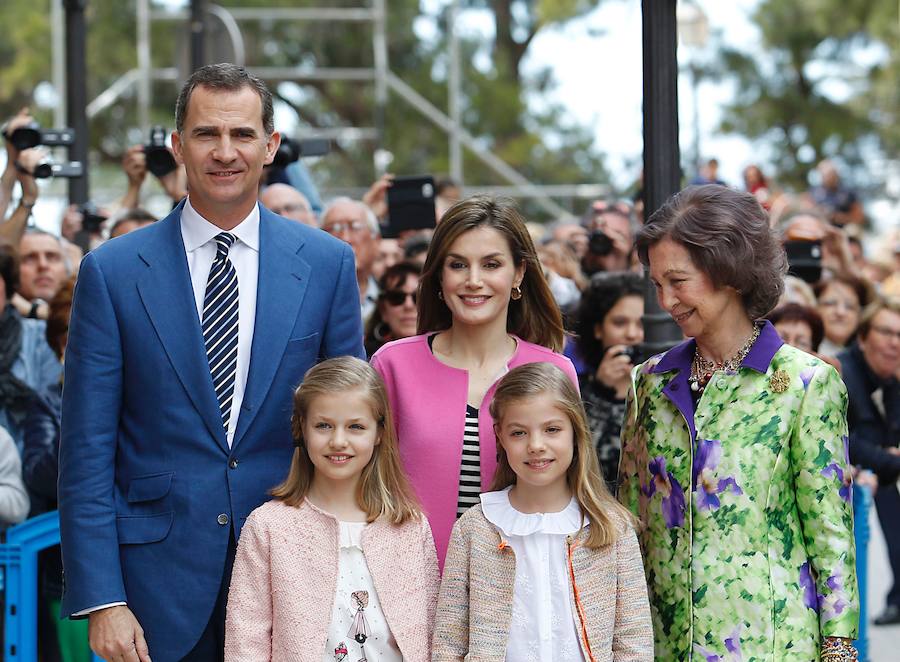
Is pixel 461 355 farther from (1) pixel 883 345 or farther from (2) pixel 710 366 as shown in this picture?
(1) pixel 883 345

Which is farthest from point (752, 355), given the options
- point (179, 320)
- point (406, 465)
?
point (179, 320)

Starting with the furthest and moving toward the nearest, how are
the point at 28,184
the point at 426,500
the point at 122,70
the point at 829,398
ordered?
1. the point at 122,70
2. the point at 28,184
3. the point at 426,500
4. the point at 829,398

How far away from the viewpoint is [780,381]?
344cm

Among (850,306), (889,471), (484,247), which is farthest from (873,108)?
(484,247)

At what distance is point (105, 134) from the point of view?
24188mm

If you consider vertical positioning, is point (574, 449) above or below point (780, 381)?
below

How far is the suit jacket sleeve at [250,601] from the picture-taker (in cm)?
347

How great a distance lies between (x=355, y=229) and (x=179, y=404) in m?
3.40

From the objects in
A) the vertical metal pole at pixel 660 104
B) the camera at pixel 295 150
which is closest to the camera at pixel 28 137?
A: the camera at pixel 295 150

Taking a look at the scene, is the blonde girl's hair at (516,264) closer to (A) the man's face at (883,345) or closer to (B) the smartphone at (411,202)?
(B) the smartphone at (411,202)

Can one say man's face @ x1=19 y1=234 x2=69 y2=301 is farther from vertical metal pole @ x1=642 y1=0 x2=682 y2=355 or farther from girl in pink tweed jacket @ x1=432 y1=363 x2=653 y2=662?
girl in pink tweed jacket @ x1=432 y1=363 x2=653 y2=662

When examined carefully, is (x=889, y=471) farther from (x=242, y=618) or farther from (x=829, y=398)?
(x=242, y=618)

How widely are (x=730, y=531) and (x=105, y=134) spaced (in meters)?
22.2

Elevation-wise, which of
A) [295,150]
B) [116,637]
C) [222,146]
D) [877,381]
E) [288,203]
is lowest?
[116,637]
